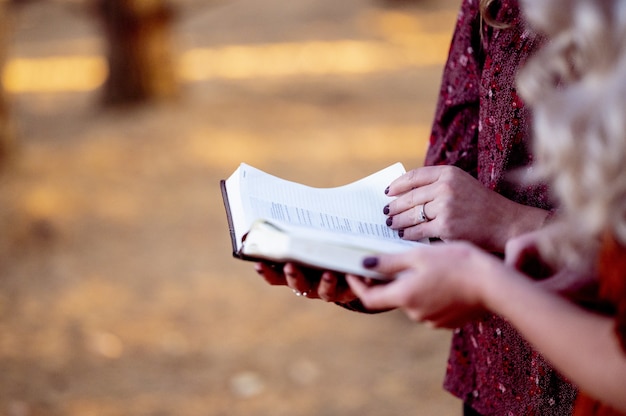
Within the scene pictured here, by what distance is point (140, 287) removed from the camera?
4.33 m

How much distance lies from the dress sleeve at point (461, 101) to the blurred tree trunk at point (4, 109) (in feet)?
15.5

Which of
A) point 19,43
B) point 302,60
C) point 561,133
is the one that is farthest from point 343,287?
point 19,43

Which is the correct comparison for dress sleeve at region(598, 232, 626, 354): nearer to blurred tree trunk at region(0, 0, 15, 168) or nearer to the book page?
the book page

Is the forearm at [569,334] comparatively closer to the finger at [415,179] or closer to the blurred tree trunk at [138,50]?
the finger at [415,179]

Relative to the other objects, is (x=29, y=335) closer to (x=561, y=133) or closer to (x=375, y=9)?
(x=561, y=133)

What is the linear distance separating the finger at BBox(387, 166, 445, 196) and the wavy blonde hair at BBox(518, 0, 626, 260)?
1.64ft

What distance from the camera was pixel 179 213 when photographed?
518cm

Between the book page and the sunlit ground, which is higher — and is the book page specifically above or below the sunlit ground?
above

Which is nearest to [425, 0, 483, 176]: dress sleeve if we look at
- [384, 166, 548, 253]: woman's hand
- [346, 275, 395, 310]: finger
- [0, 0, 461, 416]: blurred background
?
[384, 166, 548, 253]: woman's hand

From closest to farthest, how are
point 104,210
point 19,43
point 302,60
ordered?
point 104,210, point 302,60, point 19,43

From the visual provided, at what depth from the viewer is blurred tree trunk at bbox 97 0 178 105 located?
682 centimetres

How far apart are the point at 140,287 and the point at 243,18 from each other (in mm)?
7767

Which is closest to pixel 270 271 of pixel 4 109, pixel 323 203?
pixel 323 203

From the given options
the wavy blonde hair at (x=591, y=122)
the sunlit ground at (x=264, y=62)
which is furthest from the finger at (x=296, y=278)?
the sunlit ground at (x=264, y=62)
